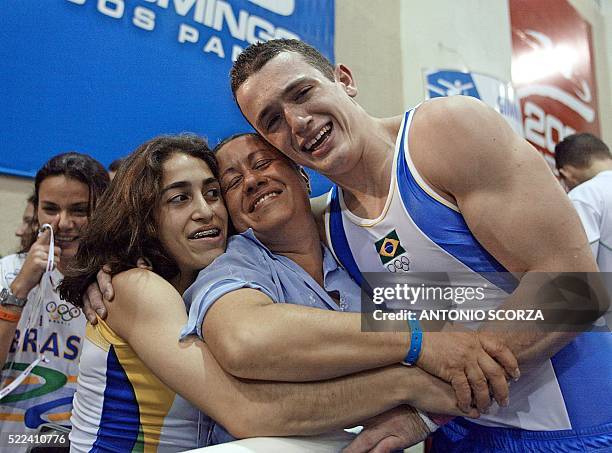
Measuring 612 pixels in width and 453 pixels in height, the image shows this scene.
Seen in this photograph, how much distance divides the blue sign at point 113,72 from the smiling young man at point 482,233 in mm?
1180

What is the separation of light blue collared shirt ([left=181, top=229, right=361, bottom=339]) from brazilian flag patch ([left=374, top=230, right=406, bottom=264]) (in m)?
0.14

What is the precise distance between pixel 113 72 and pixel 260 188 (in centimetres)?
121

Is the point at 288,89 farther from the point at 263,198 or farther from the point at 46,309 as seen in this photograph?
the point at 46,309

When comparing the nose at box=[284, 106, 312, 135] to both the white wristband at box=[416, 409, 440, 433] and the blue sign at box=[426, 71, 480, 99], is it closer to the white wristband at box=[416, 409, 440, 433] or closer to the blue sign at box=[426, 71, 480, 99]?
the white wristband at box=[416, 409, 440, 433]

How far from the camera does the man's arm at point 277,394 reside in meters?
0.93

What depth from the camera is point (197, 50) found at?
2.42 m

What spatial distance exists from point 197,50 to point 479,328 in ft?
6.23

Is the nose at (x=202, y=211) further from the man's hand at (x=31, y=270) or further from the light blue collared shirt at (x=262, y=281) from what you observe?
the man's hand at (x=31, y=270)

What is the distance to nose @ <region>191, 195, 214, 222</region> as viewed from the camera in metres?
1.25

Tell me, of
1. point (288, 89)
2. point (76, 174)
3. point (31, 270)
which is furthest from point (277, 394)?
point (76, 174)

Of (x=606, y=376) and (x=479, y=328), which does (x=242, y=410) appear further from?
(x=606, y=376)

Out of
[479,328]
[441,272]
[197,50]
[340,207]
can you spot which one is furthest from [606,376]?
[197,50]

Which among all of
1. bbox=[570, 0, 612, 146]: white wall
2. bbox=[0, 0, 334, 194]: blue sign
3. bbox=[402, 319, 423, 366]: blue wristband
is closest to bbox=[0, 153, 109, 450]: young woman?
bbox=[0, 0, 334, 194]: blue sign

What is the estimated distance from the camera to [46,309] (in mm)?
1722
